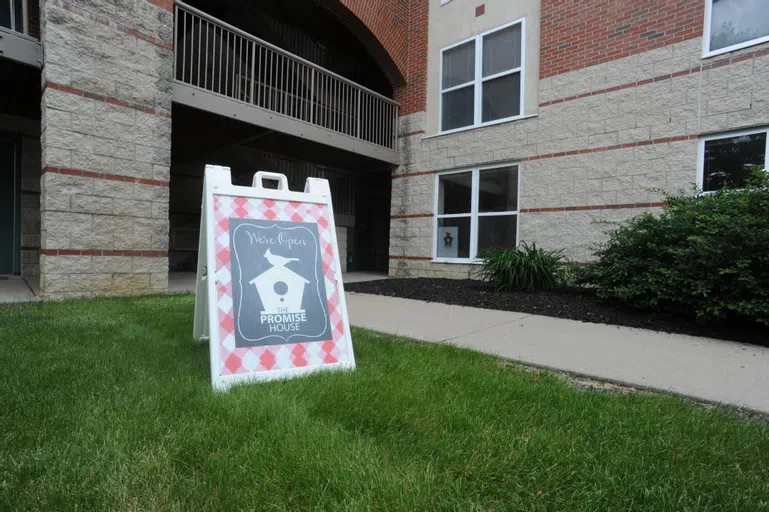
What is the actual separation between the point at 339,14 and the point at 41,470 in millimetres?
9958

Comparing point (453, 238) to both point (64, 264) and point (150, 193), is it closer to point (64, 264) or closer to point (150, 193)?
point (150, 193)

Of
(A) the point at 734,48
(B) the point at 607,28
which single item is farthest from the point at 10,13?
(A) the point at 734,48

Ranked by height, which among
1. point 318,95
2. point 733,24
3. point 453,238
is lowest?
point 453,238

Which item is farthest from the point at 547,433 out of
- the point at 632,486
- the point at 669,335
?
the point at 669,335

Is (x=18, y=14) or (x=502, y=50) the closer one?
(x=18, y=14)

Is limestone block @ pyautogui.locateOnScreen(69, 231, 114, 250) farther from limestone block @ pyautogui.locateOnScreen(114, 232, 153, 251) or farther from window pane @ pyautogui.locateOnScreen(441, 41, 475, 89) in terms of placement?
window pane @ pyautogui.locateOnScreen(441, 41, 475, 89)

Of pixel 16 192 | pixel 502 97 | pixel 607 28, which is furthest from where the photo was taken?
pixel 502 97

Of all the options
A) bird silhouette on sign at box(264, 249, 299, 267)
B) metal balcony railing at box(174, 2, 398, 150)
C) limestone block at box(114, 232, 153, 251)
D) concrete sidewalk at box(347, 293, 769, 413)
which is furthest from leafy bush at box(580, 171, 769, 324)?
limestone block at box(114, 232, 153, 251)

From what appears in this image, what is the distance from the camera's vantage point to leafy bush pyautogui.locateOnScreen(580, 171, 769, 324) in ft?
13.8

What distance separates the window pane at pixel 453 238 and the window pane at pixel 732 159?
4.45 meters

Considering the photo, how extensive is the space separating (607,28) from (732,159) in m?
3.22

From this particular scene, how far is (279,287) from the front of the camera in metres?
2.96

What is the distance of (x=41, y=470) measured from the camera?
64.2 inches

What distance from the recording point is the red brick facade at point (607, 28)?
22.5 ft
